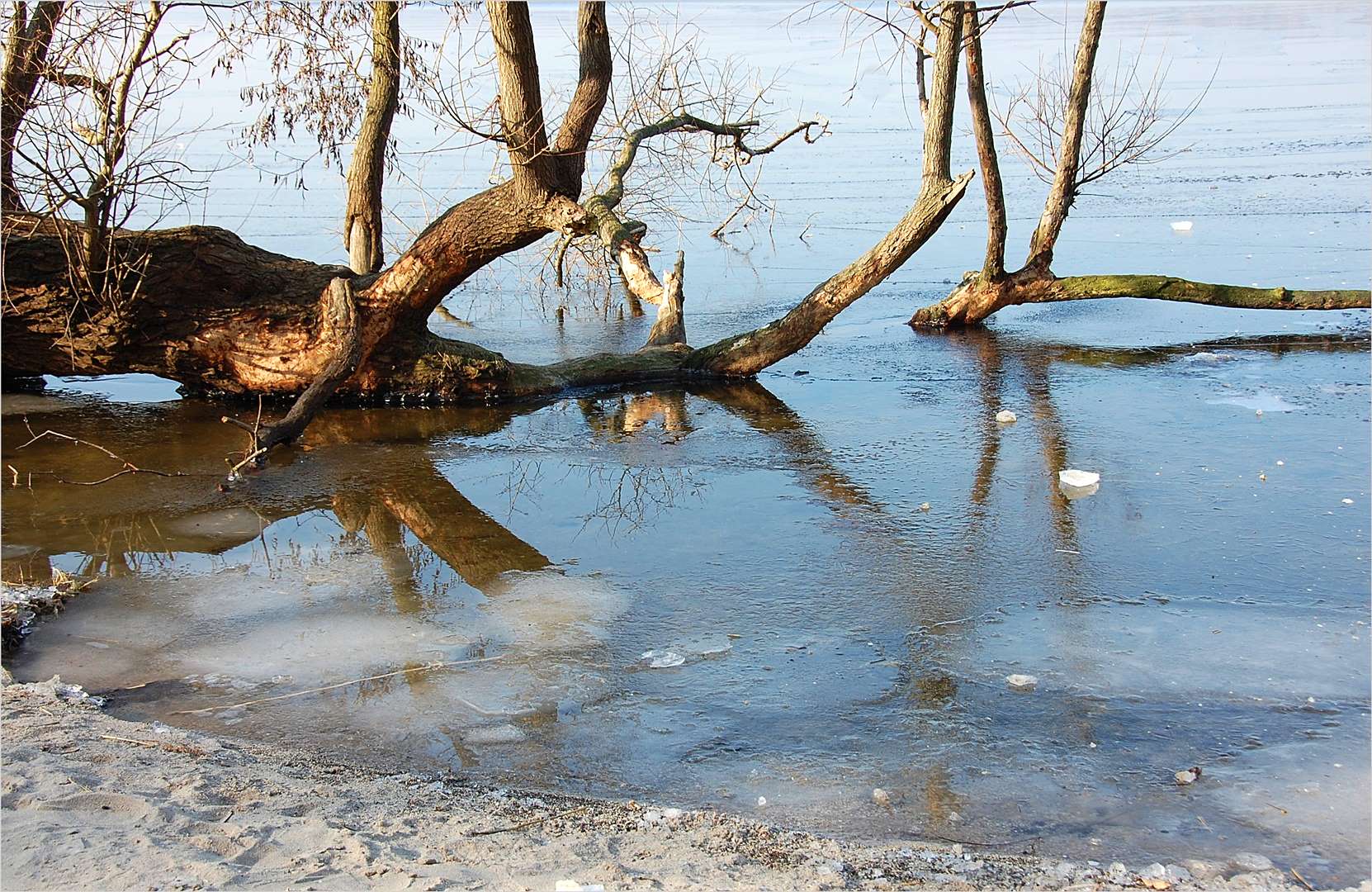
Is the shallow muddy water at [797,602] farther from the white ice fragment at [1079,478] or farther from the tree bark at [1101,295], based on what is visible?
the tree bark at [1101,295]

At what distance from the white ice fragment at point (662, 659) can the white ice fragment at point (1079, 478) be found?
287 centimetres

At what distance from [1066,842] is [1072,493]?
3282 mm

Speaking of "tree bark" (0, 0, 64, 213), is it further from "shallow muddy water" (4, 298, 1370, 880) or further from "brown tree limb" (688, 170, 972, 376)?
"brown tree limb" (688, 170, 972, 376)

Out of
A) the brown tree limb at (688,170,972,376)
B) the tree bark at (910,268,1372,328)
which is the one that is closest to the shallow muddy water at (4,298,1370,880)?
the brown tree limb at (688,170,972,376)

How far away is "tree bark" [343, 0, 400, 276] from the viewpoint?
398 inches

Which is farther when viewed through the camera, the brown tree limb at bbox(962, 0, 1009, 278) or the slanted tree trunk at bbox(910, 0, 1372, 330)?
the brown tree limb at bbox(962, 0, 1009, 278)

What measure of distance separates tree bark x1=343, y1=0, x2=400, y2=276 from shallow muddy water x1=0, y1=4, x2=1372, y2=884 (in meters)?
1.51

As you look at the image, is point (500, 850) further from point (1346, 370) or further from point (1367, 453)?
point (1346, 370)

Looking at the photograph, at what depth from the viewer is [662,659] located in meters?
4.75

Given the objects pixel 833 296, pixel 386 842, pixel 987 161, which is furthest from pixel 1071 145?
pixel 386 842

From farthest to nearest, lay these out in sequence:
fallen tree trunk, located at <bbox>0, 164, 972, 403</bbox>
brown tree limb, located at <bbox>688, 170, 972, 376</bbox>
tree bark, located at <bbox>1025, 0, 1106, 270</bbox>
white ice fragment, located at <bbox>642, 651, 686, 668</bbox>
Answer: tree bark, located at <bbox>1025, 0, 1106, 270</bbox> < brown tree limb, located at <bbox>688, 170, 972, 376</bbox> < fallen tree trunk, located at <bbox>0, 164, 972, 403</bbox> < white ice fragment, located at <bbox>642, 651, 686, 668</bbox>

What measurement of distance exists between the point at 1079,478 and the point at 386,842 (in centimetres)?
452

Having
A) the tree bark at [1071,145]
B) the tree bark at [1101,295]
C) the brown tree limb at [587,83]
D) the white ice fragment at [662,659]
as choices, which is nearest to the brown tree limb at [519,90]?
the brown tree limb at [587,83]

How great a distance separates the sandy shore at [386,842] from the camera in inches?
121
